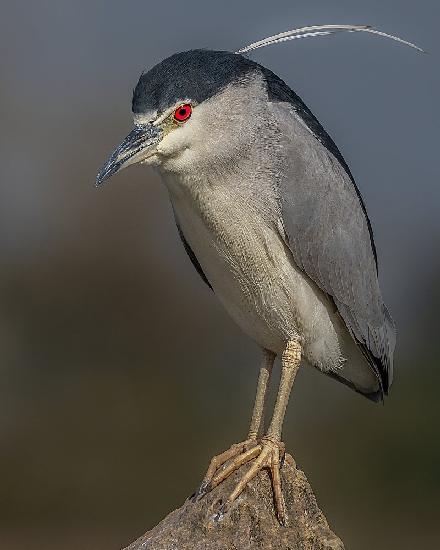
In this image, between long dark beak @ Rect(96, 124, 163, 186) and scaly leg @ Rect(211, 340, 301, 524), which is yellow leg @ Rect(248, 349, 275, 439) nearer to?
scaly leg @ Rect(211, 340, 301, 524)

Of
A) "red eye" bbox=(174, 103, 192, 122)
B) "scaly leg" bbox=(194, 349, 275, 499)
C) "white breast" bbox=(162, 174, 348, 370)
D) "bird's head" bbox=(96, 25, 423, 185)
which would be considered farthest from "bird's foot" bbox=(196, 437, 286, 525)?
"red eye" bbox=(174, 103, 192, 122)

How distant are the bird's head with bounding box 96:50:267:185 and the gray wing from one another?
0.33 meters

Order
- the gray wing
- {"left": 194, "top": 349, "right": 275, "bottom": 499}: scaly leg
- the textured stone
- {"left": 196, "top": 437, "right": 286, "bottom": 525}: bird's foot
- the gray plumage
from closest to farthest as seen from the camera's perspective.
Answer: the textured stone
{"left": 196, "top": 437, "right": 286, "bottom": 525}: bird's foot
the gray plumage
{"left": 194, "top": 349, "right": 275, "bottom": 499}: scaly leg
the gray wing

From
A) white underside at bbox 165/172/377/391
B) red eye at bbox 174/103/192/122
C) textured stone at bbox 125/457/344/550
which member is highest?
red eye at bbox 174/103/192/122

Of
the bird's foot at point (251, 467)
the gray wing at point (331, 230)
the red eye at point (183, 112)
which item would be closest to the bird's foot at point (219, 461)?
the bird's foot at point (251, 467)

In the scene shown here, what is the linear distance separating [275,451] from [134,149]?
1.60 meters

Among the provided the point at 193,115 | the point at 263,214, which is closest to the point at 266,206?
the point at 263,214

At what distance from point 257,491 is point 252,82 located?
6.47 feet

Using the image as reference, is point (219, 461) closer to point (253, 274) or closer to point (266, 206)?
point (253, 274)

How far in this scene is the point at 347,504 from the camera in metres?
17.3

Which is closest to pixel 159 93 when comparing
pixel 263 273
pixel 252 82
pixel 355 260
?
pixel 252 82

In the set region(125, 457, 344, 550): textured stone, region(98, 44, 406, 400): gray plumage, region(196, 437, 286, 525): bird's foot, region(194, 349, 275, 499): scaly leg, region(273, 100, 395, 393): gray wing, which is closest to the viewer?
region(125, 457, 344, 550): textured stone

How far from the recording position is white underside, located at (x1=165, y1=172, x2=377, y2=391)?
Result: 615cm

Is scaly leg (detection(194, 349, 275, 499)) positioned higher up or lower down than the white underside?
lower down
